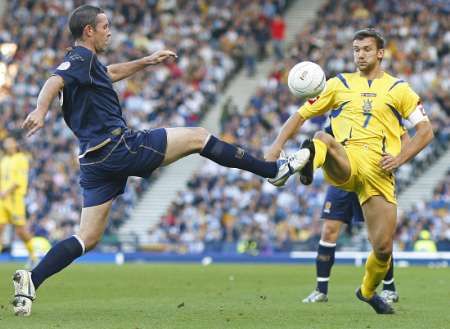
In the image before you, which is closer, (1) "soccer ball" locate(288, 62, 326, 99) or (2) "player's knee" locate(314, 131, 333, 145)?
(2) "player's knee" locate(314, 131, 333, 145)

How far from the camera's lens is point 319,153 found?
9789 mm

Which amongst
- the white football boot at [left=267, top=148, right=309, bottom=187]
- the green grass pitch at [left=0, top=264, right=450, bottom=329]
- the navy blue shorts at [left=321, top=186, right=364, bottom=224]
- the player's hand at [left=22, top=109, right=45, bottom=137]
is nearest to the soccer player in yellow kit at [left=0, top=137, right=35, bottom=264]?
the green grass pitch at [left=0, top=264, right=450, bottom=329]

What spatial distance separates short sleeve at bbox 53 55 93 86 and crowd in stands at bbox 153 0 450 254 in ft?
54.9

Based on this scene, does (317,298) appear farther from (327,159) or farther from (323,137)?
(323,137)

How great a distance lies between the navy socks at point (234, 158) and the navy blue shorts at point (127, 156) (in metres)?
0.42

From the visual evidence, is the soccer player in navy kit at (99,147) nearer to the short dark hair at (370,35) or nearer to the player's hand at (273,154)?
the player's hand at (273,154)

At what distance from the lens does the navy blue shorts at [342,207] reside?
1298 cm

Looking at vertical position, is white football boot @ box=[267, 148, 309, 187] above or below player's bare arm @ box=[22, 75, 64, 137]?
below

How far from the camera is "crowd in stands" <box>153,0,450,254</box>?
27.4 meters

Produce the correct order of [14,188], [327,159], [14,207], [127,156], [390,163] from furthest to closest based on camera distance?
[14,207] → [14,188] → [390,163] → [327,159] → [127,156]

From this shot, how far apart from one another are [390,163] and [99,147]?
2.76 metres

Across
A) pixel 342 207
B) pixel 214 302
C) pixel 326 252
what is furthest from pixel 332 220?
pixel 214 302

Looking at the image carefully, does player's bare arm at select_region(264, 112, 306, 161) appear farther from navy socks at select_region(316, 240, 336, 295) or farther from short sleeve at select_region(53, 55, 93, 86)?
navy socks at select_region(316, 240, 336, 295)

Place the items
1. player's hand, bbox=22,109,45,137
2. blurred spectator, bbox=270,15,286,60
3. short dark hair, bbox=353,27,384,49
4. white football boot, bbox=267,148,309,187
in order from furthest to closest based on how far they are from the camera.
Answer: blurred spectator, bbox=270,15,286,60 < short dark hair, bbox=353,27,384,49 < white football boot, bbox=267,148,309,187 < player's hand, bbox=22,109,45,137
